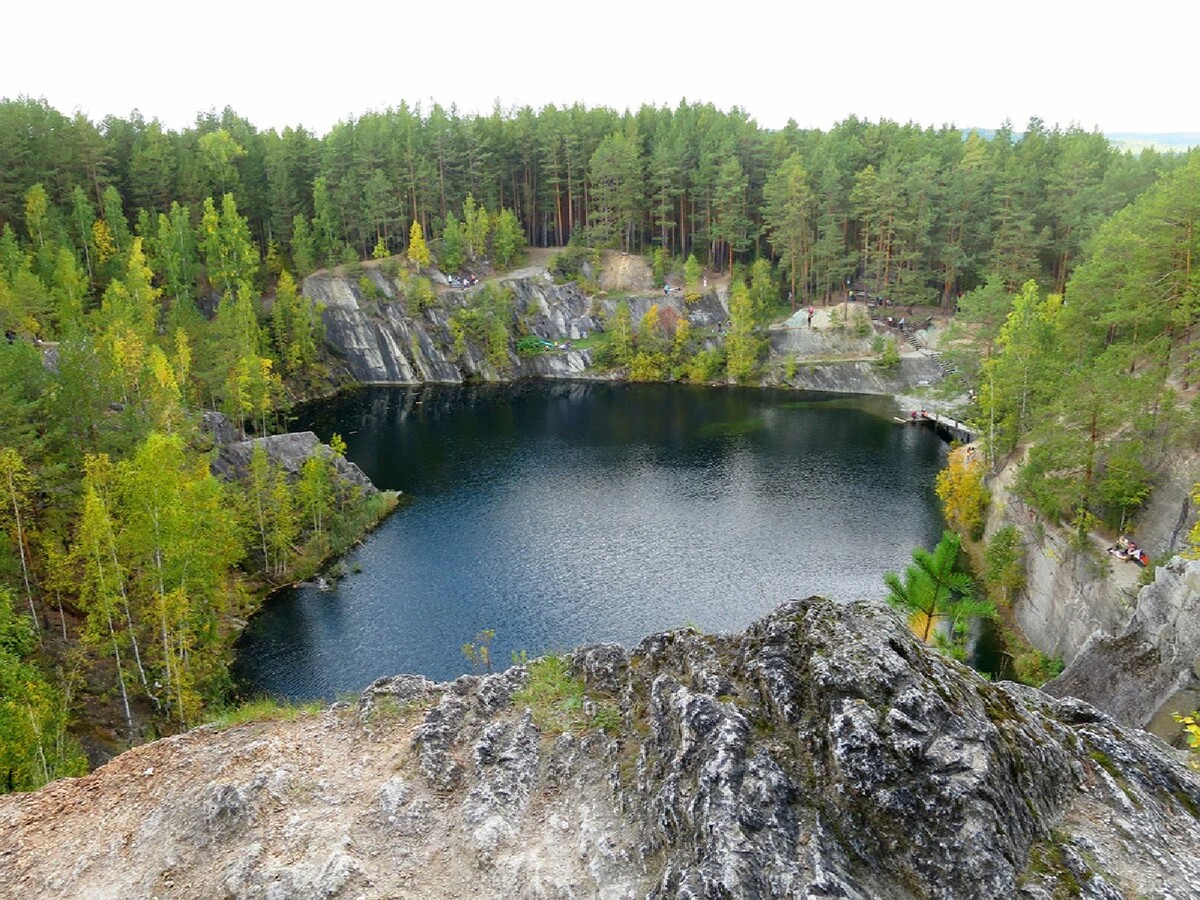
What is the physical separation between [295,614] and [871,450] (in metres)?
47.1

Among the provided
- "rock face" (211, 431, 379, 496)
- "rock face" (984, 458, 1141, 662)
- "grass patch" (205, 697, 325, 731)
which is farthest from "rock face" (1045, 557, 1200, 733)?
"rock face" (211, 431, 379, 496)

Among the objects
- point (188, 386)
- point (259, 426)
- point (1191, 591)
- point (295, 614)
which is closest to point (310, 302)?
point (259, 426)

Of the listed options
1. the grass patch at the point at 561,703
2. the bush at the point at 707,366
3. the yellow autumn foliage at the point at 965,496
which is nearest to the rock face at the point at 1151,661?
the grass patch at the point at 561,703

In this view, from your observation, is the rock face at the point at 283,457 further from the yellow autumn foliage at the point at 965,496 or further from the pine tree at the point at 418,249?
the pine tree at the point at 418,249

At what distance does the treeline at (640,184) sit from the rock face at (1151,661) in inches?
2469

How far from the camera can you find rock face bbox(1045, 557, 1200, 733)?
23172 millimetres

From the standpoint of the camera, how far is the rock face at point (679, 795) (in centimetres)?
1091

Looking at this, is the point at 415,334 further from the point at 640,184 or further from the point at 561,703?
the point at 561,703

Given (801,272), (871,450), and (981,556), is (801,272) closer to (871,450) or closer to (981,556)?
(871,450)

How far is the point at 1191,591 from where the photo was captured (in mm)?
24062

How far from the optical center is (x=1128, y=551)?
32.4 m

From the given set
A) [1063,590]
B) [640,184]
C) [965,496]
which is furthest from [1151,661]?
[640,184]

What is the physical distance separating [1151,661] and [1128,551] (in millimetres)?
9624

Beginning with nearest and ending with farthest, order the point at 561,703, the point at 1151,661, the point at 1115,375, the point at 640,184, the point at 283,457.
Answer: the point at 561,703, the point at 1151,661, the point at 1115,375, the point at 283,457, the point at 640,184
